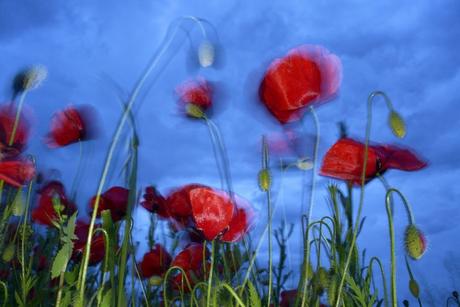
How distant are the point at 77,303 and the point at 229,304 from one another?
0.32 m

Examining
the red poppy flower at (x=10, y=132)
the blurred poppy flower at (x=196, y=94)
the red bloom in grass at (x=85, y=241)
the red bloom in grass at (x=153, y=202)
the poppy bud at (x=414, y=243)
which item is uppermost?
the blurred poppy flower at (x=196, y=94)

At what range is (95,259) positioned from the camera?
1497 mm

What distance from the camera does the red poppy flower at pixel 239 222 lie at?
126cm

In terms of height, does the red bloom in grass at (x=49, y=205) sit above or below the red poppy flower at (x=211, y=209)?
above

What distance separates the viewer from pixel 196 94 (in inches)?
56.1

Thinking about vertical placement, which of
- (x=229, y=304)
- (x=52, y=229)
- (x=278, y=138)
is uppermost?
(x=278, y=138)

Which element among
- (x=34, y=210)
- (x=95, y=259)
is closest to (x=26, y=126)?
(x=34, y=210)

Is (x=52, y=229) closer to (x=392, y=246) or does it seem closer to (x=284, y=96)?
(x=284, y=96)

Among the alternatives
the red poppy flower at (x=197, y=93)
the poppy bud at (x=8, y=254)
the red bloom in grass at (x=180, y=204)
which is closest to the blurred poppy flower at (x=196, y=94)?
the red poppy flower at (x=197, y=93)

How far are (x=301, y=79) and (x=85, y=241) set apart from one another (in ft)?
1.96

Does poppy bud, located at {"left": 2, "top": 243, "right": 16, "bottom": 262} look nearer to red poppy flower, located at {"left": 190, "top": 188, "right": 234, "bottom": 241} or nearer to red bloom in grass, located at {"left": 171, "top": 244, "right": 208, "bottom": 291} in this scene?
red bloom in grass, located at {"left": 171, "top": 244, "right": 208, "bottom": 291}

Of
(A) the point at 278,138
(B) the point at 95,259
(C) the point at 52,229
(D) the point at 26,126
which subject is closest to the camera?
(A) the point at 278,138

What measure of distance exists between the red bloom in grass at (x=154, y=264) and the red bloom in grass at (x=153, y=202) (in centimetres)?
12

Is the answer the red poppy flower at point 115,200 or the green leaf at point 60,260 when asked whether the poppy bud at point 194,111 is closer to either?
the red poppy flower at point 115,200
